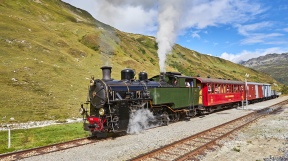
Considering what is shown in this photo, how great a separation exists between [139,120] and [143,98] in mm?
1338

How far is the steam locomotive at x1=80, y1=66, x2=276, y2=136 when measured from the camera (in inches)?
526

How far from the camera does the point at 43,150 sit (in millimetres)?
11133

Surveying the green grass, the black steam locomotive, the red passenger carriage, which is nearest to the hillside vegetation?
the green grass

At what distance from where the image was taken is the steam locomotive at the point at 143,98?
13.4 m

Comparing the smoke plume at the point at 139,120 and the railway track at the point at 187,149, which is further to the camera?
the smoke plume at the point at 139,120

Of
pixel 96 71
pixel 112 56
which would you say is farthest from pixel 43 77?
pixel 112 56

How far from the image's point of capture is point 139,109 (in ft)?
48.8

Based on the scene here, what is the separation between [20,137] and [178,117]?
10450 mm

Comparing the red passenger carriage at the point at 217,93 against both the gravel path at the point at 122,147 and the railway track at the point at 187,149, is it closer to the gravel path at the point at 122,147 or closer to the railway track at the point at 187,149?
the gravel path at the point at 122,147

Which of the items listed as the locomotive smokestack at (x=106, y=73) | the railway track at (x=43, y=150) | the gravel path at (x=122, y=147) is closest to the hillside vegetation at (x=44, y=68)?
the locomotive smokestack at (x=106, y=73)

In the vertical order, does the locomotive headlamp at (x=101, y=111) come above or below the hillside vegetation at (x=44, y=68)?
below

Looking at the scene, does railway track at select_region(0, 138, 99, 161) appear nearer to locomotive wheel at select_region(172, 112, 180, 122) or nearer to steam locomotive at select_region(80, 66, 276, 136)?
steam locomotive at select_region(80, 66, 276, 136)

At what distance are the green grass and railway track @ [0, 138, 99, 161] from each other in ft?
3.66

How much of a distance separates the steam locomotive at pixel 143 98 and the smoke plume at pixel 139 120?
254mm
